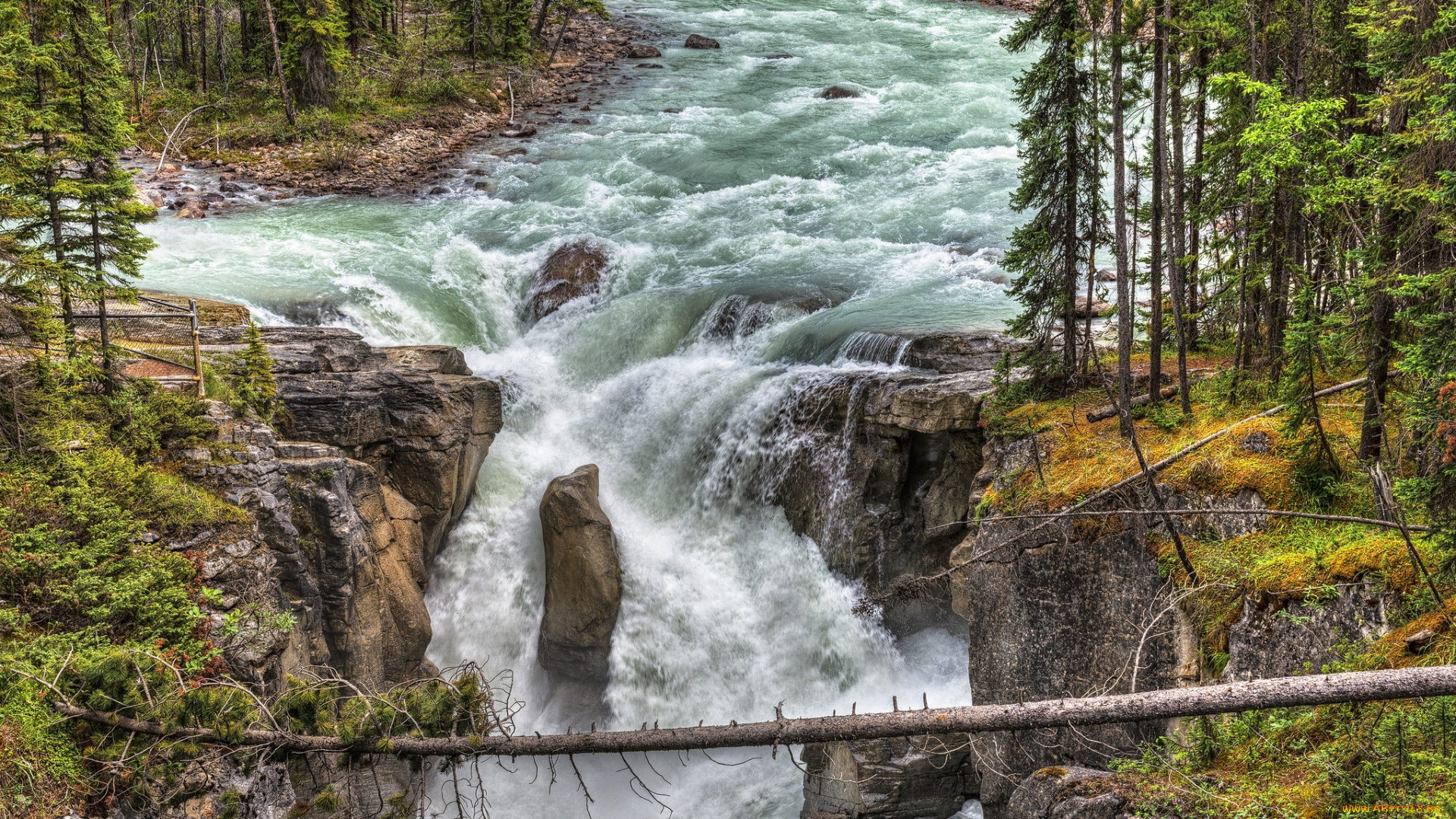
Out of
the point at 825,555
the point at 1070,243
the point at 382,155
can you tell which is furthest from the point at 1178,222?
the point at 382,155

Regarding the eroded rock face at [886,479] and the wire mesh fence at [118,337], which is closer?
the wire mesh fence at [118,337]

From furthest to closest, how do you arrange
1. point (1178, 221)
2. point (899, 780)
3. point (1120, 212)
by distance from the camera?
point (1178, 221), point (899, 780), point (1120, 212)

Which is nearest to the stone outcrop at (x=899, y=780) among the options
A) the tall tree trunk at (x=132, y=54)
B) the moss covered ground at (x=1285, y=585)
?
the moss covered ground at (x=1285, y=585)

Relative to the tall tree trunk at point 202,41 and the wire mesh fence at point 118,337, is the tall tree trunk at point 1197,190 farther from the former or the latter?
the tall tree trunk at point 202,41

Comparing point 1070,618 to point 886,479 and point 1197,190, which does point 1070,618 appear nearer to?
point 886,479

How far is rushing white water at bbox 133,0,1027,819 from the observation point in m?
15.9

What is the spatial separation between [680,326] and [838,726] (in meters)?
14.5

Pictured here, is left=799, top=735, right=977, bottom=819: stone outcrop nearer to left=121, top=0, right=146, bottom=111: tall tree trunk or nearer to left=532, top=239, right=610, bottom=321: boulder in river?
left=532, top=239, right=610, bottom=321: boulder in river

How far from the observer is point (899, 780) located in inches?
519

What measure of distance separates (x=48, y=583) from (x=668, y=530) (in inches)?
401

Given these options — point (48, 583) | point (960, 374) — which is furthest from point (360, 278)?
point (960, 374)

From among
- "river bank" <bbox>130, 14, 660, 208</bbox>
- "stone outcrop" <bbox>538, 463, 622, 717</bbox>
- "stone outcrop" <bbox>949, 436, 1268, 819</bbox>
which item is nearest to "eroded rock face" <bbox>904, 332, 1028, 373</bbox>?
"stone outcrop" <bbox>949, 436, 1268, 819</bbox>

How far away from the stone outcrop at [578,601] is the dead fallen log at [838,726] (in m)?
8.26

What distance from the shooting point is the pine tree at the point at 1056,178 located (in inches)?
511
